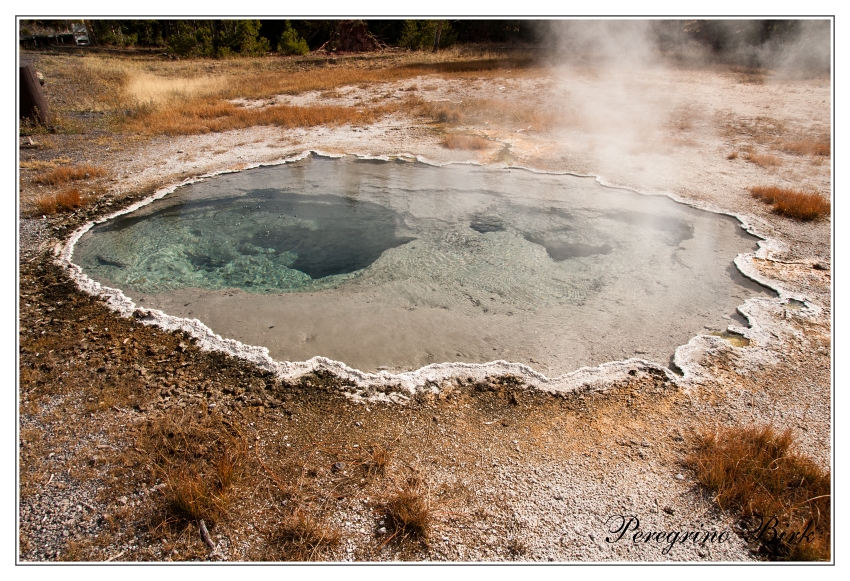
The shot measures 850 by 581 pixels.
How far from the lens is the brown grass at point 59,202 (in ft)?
22.9

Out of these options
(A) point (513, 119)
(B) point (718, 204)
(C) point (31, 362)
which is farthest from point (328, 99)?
(C) point (31, 362)

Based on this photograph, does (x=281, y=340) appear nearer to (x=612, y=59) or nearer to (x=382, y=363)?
(x=382, y=363)

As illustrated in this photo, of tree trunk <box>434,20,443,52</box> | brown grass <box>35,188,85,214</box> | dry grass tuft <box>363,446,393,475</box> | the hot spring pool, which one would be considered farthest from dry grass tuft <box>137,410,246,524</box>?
tree trunk <box>434,20,443,52</box>

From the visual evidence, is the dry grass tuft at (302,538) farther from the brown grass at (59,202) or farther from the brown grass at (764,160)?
the brown grass at (764,160)

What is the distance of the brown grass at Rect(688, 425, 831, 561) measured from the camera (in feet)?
8.98

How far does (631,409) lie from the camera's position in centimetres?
372

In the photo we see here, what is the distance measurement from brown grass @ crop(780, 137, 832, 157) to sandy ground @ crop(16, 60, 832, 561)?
337 mm

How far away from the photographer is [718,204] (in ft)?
23.8

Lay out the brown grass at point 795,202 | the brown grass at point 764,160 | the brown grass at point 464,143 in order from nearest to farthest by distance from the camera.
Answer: the brown grass at point 795,202
the brown grass at point 764,160
the brown grass at point 464,143

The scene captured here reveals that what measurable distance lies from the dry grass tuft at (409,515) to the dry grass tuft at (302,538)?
0.33 m

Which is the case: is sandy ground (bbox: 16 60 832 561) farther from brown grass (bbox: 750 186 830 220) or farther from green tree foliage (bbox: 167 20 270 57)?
green tree foliage (bbox: 167 20 270 57)

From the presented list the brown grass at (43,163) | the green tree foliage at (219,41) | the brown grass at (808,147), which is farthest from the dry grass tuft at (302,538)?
the green tree foliage at (219,41)

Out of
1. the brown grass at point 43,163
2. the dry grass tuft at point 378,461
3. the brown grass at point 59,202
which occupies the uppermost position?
the brown grass at point 43,163

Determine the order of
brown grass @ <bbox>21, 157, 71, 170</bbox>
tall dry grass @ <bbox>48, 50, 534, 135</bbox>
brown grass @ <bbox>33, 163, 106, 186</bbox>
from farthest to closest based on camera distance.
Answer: tall dry grass @ <bbox>48, 50, 534, 135</bbox> < brown grass @ <bbox>21, 157, 71, 170</bbox> < brown grass @ <bbox>33, 163, 106, 186</bbox>
